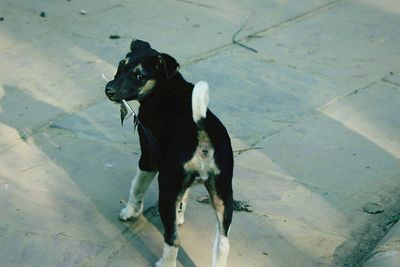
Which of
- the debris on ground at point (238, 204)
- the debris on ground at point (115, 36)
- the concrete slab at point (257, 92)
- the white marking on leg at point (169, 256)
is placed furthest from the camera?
the debris on ground at point (115, 36)

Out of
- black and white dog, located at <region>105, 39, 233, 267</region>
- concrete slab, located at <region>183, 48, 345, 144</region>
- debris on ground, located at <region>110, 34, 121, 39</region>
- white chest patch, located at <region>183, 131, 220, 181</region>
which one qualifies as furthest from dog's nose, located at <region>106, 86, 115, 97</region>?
debris on ground, located at <region>110, 34, 121, 39</region>

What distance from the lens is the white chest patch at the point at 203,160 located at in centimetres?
410

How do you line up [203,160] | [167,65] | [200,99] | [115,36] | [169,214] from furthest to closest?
[115,36], [167,65], [169,214], [203,160], [200,99]

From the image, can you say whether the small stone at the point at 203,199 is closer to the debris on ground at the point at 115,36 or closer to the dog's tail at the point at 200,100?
the dog's tail at the point at 200,100

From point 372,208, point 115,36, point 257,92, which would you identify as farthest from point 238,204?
point 115,36

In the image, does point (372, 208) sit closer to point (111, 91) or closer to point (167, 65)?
point (167, 65)

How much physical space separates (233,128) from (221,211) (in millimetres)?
2160

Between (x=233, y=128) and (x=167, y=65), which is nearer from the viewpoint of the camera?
(x=167, y=65)

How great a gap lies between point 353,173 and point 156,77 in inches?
74.9

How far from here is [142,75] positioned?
4.53 m

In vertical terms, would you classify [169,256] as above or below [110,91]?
below

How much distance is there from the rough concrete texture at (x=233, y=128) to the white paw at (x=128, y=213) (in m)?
0.06

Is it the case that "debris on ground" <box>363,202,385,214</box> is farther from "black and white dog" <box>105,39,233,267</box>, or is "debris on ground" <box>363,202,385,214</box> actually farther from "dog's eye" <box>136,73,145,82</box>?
"dog's eye" <box>136,73,145,82</box>

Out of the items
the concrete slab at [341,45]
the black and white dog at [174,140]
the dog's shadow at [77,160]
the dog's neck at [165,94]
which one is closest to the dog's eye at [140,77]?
the black and white dog at [174,140]
